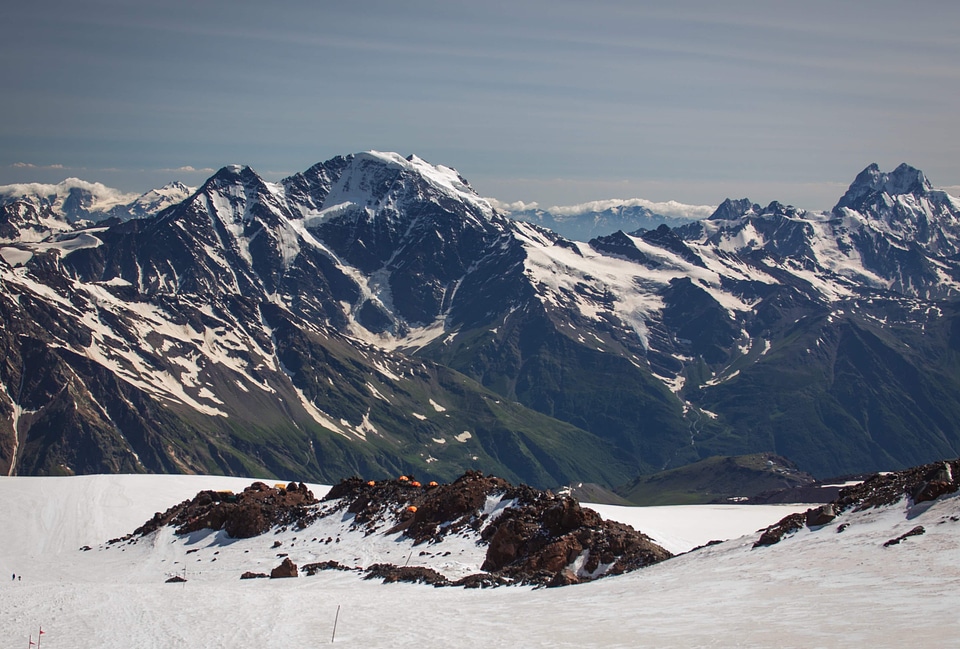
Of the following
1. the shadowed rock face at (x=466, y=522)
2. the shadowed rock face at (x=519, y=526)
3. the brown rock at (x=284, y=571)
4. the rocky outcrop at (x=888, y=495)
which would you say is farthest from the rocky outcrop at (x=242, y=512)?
the rocky outcrop at (x=888, y=495)

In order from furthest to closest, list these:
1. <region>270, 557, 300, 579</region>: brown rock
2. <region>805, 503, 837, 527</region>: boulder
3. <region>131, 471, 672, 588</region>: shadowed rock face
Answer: <region>270, 557, 300, 579</region>: brown rock, <region>131, 471, 672, 588</region>: shadowed rock face, <region>805, 503, 837, 527</region>: boulder

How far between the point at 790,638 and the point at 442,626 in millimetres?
15831

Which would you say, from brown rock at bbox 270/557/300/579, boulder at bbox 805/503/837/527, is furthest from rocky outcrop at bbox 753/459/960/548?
brown rock at bbox 270/557/300/579

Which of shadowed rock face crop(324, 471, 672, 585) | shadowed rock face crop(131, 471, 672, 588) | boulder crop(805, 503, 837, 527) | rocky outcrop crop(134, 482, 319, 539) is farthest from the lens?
rocky outcrop crop(134, 482, 319, 539)

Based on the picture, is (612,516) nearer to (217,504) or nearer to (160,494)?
(217,504)

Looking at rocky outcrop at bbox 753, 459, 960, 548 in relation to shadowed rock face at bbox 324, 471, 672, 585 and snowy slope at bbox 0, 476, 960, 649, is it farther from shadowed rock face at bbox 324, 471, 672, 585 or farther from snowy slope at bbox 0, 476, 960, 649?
shadowed rock face at bbox 324, 471, 672, 585

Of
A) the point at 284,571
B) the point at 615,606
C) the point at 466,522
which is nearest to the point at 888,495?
the point at 615,606

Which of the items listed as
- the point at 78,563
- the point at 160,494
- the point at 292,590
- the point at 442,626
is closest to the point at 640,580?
the point at 442,626

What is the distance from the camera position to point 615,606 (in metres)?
38.2

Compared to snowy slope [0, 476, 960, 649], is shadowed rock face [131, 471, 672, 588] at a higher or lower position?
lower

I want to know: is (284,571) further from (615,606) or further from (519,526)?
(615,606)

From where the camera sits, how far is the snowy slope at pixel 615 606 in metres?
30.4

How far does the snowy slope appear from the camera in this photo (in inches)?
1196

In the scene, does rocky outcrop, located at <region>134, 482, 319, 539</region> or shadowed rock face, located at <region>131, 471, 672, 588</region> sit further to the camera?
rocky outcrop, located at <region>134, 482, 319, 539</region>
